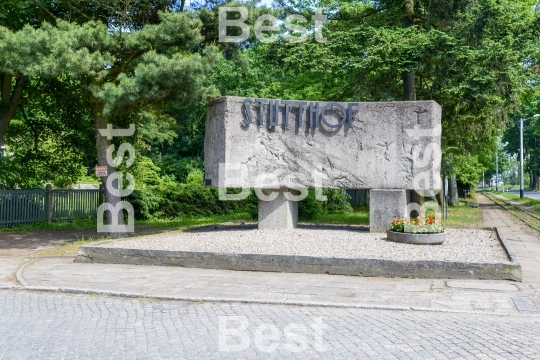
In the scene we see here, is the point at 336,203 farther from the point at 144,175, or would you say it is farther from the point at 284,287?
the point at 284,287

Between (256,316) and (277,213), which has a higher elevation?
(277,213)

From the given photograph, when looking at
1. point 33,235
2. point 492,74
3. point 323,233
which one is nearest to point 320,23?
point 492,74

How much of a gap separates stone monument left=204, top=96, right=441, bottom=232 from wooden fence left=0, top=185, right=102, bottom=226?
9.92m

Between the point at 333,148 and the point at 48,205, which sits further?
the point at 48,205

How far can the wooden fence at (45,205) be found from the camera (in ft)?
69.8

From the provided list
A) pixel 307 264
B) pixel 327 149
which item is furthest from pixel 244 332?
pixel 327 149

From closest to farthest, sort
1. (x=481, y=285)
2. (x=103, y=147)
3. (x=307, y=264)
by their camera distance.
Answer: (x=481, y=285) → (x=307, y=264) → (x=103, y=147)

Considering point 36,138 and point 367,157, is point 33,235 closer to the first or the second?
point 36,138

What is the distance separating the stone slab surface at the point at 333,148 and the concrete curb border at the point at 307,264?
3930 mm

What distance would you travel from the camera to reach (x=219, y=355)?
5730 millimetres

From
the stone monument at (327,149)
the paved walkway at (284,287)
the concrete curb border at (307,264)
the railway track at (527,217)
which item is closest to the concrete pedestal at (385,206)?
the stone monument at (327,149)

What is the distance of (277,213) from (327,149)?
7.46 feet

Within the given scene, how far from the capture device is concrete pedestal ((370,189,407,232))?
49.4 ft

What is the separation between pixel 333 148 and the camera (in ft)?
50.7
